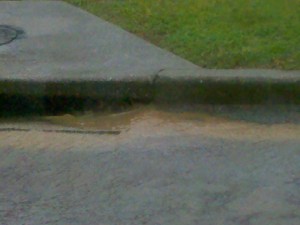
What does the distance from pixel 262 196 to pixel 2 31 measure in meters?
3.66

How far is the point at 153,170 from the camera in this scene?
5.43 meters

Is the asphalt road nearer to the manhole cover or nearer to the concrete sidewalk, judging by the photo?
the concrete sidewalk

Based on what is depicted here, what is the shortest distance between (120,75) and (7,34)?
168cm

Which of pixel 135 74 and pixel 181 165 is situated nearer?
pixel 181 165

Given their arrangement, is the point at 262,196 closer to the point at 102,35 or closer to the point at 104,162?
the point at 104,162

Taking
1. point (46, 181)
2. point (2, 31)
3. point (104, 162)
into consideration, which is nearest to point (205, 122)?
point (104, 162)

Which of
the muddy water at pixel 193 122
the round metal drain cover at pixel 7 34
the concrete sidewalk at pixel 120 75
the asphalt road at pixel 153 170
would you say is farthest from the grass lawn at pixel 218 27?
the round metal drain cover at pixel 7 34

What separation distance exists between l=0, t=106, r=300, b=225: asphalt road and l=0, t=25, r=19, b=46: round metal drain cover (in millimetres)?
1448

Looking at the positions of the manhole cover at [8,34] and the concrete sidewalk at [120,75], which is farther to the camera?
the manhole cover at [8,34]

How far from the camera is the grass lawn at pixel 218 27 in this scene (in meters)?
6.92

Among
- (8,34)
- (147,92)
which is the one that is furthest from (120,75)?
(8,34)

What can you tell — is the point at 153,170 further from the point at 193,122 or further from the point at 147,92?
the point at 147,92

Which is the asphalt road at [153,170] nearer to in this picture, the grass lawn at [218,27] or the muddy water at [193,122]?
the muddy water at [193,122]

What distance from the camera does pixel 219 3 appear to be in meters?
8.23
